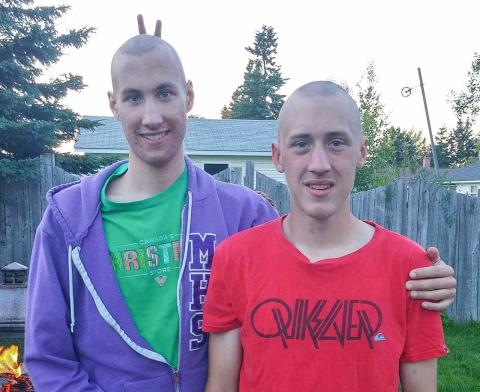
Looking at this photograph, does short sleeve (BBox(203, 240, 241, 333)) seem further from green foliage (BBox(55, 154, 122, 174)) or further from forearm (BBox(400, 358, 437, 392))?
green foliage (BBox(55, 154, 122, 174))

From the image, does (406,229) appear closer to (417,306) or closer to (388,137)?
(417,306)

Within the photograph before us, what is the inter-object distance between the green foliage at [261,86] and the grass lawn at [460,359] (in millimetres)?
36482

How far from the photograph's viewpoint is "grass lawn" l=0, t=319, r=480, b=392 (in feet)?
16.7

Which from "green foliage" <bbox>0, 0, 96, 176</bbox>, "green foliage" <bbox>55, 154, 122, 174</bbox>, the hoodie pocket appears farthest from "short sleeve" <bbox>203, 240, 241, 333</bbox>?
"green foliage" <bbox>55, 154, 122, 174</bbox>

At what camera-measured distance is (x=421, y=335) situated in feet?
6.18

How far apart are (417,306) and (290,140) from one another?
79cm

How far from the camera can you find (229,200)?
2422 mm

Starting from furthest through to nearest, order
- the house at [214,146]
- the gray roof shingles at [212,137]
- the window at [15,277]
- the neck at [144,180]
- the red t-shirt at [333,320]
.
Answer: the gray roof shingles at [212,137], the house at [214,146], the window at [15,277], the neck at [144,180], the red t-shirt at [333,320]

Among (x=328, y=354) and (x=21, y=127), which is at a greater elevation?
(x=21, y=127)

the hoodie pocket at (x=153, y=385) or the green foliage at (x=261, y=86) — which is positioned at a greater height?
the green foliage at (x=261, y=86)

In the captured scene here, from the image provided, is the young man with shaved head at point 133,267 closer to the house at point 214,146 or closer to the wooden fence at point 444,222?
the wooden fence at point 444,222

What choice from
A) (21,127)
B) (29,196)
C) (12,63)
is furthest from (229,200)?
(12,63)

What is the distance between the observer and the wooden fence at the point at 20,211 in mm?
7477

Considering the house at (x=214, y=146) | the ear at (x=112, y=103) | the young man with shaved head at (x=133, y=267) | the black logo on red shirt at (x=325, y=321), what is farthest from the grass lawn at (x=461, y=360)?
the house at (x=214, y=146)
